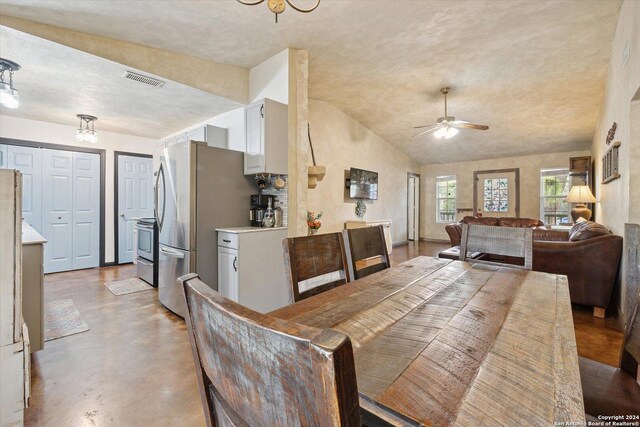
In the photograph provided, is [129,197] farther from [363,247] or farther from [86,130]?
[363,247]

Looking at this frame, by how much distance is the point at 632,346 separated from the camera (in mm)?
953

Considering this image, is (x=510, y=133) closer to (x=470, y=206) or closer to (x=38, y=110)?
(x=470, y=206)

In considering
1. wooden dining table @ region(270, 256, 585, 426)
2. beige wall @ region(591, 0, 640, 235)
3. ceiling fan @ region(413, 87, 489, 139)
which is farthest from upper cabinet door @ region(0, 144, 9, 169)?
beige wall @ region(591, 0, 640, 235)

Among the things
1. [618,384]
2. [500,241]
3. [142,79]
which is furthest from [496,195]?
[142,79]

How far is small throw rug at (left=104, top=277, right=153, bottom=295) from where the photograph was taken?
144 inches

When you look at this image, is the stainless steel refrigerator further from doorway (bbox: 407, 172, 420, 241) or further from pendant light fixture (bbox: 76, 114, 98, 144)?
doorway (bbox: 407, 172, 420, 241)

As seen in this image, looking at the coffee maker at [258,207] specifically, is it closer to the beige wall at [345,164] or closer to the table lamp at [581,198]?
the beige wall at [345,164]

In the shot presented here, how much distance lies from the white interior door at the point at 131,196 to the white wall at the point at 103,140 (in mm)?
128

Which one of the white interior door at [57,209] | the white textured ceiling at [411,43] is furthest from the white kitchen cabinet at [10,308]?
the white interior door at [57,209]

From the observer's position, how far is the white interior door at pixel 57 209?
4.46 meters

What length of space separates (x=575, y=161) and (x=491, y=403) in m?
7.65

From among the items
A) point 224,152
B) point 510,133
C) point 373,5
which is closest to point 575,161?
point 510,133

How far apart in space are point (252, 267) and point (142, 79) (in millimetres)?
2276

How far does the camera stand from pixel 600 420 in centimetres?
86
